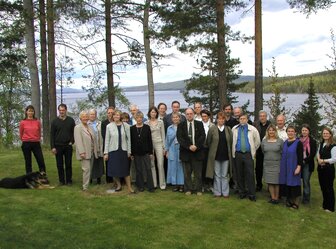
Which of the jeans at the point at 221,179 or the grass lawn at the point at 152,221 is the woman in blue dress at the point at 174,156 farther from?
the jeans at the point at 221,179

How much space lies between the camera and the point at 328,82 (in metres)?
19.7

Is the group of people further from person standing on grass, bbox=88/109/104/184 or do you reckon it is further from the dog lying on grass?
the dog lying on grass

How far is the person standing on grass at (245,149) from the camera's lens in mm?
7547

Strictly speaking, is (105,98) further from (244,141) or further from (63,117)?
(244,141)

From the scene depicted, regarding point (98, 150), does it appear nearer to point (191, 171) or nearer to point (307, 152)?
point (191, 171)

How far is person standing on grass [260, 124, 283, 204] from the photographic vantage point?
7.39 metres

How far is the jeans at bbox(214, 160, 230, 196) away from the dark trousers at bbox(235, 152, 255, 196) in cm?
24

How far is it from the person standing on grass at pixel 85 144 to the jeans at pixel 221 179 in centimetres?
266

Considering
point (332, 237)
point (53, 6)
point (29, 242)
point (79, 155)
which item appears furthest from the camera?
point (53, 6)

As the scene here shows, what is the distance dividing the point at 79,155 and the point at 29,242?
2.83 m

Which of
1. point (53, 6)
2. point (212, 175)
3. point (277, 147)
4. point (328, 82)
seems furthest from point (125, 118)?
point (328, 82)

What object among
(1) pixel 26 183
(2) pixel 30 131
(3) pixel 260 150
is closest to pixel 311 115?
(3) pixel 260 150

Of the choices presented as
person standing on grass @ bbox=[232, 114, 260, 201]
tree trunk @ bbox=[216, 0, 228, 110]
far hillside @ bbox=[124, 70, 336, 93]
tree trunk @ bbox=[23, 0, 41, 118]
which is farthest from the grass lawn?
far hillside @ bbox=[124, 70, 336, 93]

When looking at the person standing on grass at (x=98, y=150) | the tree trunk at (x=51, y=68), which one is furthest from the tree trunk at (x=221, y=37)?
the tree trunk at (x=51, y=68)
